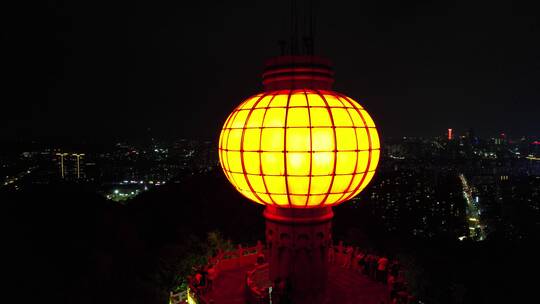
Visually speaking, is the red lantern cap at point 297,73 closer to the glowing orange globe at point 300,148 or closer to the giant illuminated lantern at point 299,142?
the giant illuminated lantern at point 299,142

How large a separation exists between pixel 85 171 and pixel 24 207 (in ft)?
145

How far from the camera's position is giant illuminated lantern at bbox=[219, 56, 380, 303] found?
13.0 ft

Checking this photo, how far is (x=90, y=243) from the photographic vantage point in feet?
41.4

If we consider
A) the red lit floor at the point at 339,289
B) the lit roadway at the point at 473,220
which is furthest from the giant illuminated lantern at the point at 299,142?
the lit roadway at the point at 473,220

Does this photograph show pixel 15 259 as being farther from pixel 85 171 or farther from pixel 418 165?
pixel 418 165

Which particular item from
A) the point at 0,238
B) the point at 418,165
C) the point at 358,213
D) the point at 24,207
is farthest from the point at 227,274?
the point at 418,165

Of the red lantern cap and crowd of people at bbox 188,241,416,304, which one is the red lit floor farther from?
the red lantern cap

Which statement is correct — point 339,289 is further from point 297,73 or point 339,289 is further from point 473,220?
point 473,220

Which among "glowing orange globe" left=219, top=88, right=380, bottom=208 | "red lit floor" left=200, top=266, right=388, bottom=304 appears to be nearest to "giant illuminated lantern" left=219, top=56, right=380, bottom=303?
"glowing orange globe" left=219, top=88, right=380, bottom=208

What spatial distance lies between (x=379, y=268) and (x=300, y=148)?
2.68 meters

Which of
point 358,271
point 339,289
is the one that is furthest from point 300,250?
point 358,271

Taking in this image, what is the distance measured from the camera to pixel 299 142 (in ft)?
12.9

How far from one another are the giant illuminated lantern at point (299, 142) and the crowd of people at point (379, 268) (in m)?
1.35

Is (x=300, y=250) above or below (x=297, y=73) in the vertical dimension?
below
